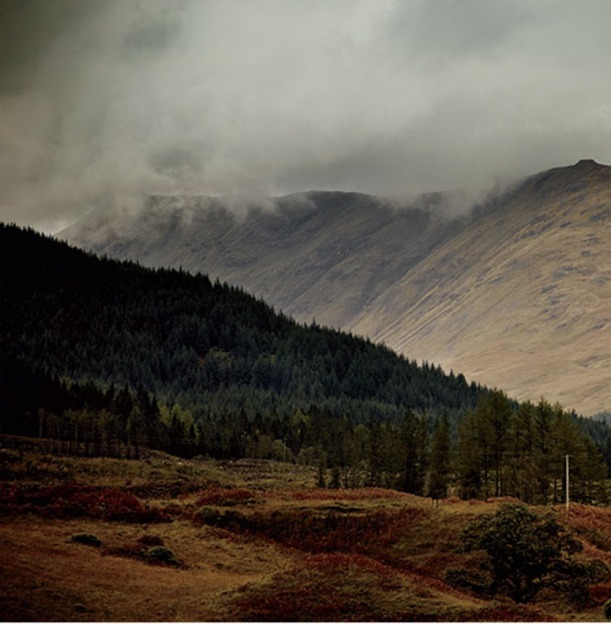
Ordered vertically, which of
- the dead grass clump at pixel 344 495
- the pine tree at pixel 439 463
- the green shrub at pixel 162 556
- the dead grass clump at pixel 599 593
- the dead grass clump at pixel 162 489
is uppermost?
the pine tree at pixel 439 463

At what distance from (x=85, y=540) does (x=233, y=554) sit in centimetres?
927

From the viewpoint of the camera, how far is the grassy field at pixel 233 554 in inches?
1268

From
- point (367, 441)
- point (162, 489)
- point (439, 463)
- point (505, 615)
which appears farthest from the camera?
point (367, 441)

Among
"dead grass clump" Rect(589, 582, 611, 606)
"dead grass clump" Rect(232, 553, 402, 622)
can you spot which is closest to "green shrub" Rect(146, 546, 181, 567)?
"dead grass clump" Rect(232, 553, 402, 622)

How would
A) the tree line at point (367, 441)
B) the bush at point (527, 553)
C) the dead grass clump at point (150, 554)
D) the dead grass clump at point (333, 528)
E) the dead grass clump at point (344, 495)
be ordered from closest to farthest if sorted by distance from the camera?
the bush at point (527, 553)
the dead grass clump at point (150, 554)
the dead grass clump at point (333, 528)
the dead grass clump at point (344, 495)
the tree line at point (367, 441)

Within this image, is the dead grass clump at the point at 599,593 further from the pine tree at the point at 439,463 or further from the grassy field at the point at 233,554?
the pine tree at the point at 439,463

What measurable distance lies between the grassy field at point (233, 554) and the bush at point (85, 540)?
0.09 m

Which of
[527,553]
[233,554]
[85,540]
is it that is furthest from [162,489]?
[527,553]

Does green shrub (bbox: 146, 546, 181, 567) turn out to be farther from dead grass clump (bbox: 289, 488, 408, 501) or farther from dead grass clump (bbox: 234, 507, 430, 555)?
dead grass clump (bbox: 289, 488, 408, 501)

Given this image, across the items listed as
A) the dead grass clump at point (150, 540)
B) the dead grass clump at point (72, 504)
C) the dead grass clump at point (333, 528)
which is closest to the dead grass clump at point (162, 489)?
the dead grass clump at point (72, 504)

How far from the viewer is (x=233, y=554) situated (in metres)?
51.6

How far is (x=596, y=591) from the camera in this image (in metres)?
43.3

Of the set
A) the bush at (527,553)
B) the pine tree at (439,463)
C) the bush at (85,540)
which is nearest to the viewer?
the bush at (527,553)

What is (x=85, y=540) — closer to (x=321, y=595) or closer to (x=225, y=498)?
(x=321, y=595)
